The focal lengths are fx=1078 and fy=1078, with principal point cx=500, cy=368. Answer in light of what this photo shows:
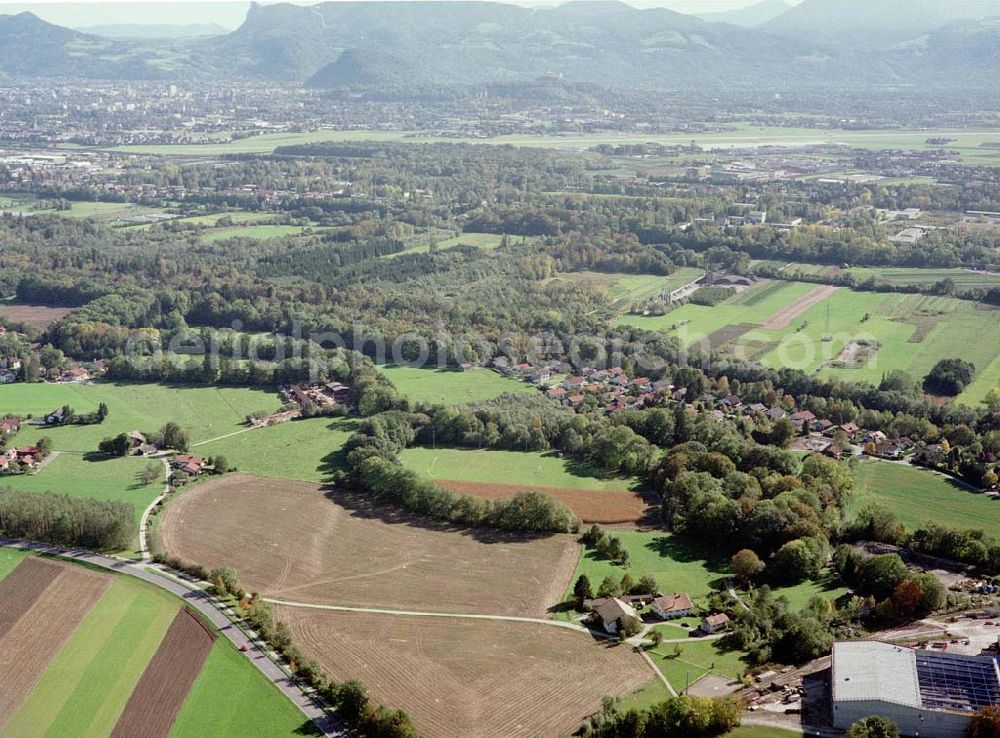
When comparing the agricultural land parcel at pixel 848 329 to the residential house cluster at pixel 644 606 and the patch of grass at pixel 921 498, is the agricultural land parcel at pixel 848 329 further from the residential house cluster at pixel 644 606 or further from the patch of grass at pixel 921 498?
the residential house cluster at pixel 644 606

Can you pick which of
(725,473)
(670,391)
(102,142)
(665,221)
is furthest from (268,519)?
(102,142)

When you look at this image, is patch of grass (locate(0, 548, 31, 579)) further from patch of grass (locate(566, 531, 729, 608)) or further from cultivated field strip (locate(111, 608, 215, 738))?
patch of grass (locate(566, 531, 729, 608))

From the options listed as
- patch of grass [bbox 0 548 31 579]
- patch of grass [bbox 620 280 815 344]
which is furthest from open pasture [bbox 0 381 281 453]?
patch of grass [bbox 620 280 815 344]

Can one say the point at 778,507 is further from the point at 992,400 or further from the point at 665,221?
the point at 665,221

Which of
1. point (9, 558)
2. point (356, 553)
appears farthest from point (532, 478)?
point (9, 558)

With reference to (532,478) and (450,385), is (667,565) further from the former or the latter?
(450,385)
